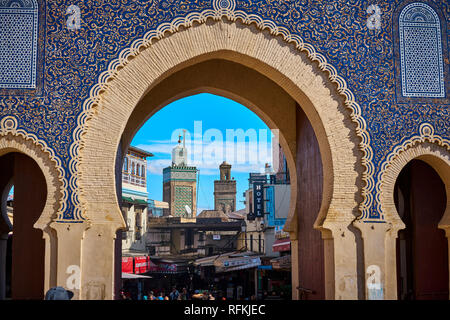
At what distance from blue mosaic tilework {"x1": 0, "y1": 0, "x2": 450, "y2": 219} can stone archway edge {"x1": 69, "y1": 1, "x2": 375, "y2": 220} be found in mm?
72

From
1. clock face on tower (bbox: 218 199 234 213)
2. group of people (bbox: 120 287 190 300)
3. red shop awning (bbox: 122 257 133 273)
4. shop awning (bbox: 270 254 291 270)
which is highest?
clock face on tower (bbox: 218 199 234 213)

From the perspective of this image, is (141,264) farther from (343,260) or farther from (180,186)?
(343,260)

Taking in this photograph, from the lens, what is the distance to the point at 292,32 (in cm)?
869

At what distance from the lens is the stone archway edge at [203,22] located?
8.20 metres

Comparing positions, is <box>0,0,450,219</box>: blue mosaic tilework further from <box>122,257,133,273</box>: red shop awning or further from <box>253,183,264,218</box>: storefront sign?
<box>122,257,133,273</box>: red shop awning

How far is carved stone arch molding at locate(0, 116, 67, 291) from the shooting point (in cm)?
802

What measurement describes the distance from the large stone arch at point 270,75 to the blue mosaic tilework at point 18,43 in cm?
102

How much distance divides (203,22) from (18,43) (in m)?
2.66

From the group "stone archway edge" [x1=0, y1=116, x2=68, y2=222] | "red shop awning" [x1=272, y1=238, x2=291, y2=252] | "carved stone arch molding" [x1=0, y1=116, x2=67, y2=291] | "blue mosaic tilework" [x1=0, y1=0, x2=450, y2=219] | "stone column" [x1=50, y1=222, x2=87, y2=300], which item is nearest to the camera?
"stone column" [x1=50, y1=222, x2=87, y2=300]

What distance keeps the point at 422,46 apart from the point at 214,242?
23.6m

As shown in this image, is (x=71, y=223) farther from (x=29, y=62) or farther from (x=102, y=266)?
(x=29, y=62)

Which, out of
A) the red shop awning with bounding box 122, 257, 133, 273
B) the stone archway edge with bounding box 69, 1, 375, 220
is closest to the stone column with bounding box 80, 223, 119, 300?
the stone archway edge with bounding box 69, 1, 375, 220

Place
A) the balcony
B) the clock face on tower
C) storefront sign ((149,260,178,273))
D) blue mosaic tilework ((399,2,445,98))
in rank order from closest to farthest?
blue mosaic tilework ((399,2,445,98)) → the balcony → storefront sign ((149,260,178,273)) → the clock face on tower

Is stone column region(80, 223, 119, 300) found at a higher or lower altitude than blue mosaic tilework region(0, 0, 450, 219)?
lower
